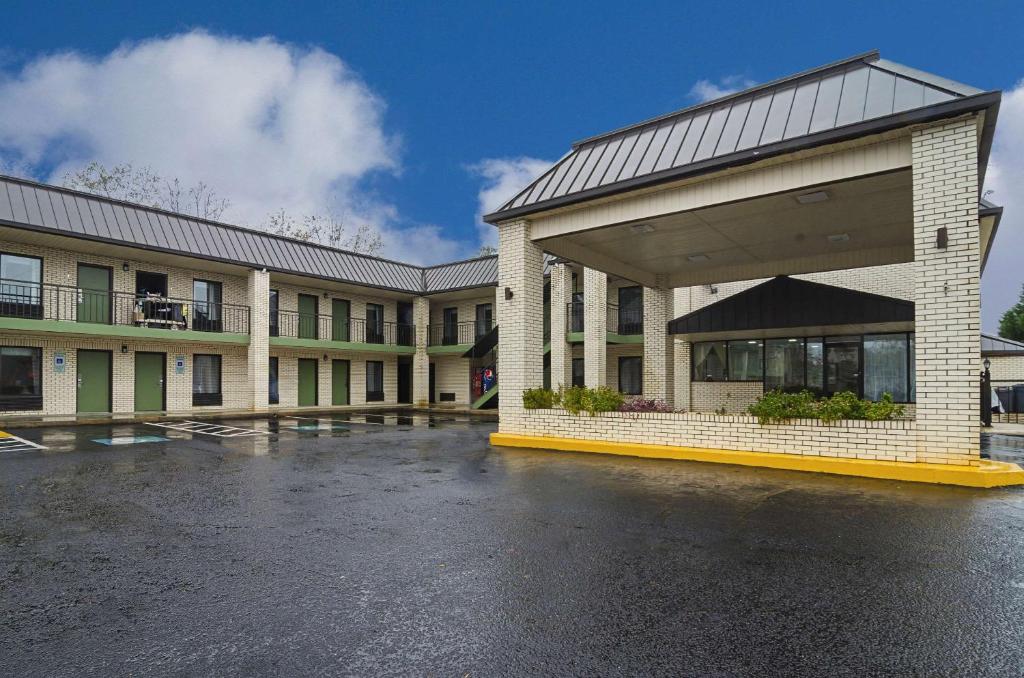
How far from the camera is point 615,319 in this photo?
2488cm

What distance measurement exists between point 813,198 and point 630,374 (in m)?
16.1

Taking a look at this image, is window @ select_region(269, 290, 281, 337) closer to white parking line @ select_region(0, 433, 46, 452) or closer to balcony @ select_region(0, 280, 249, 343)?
balcony @ select_region(0, 280, 249, 343)

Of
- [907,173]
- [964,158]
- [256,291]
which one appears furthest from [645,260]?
[256,291]

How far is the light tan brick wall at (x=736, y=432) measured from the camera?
7758 mm

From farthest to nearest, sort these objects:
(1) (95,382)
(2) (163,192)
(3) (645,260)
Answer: (2) (163,192)
(1) (95,382)
(3) (645,260)

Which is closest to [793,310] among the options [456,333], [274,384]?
[456,333]

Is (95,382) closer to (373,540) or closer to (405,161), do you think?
(373,540)

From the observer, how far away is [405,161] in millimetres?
76750

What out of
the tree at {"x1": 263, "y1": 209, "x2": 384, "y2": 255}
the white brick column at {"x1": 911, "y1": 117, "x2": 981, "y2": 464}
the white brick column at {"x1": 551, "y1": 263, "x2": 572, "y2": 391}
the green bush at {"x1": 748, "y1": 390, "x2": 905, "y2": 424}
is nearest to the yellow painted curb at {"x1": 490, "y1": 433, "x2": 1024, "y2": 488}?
the white brick column at {"x1": 911, "y1": 117, "x2": 981, "y2": 464}

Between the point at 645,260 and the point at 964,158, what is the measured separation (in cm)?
775

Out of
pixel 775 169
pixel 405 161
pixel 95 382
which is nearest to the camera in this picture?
pixel 775 169

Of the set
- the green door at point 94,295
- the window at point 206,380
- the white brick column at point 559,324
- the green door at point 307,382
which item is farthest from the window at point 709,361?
the green door at point 94,295

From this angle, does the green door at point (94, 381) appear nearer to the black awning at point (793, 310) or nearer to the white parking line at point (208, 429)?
the white parking line at point (208, 429)

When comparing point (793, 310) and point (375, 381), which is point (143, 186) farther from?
point (793, 310)
